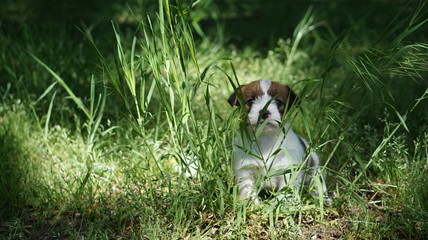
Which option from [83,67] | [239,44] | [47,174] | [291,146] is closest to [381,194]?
[291,146]

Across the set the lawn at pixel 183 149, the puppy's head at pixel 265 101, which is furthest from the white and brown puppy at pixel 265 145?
the lawn at pixel 183 149

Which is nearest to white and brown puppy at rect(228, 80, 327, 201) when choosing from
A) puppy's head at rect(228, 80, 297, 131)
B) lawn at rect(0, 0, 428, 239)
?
puppy's head at rect(228, 80, 297, 131)

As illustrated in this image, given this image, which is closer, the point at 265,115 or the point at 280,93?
the point at 265,115

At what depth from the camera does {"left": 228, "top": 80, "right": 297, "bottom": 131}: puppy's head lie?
10.8 ft

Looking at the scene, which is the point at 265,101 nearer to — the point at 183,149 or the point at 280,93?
the point at 280,93

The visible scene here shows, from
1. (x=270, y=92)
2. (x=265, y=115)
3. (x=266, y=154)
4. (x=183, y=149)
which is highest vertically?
(x=270, y=92)

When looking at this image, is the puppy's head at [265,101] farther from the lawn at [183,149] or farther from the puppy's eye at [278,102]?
the lawn at [183,149]

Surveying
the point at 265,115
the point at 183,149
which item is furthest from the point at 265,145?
the point at 183,149

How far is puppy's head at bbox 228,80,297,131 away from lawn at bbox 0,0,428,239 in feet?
0.51

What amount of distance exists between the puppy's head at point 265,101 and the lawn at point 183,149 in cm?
15

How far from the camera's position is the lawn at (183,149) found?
313cm

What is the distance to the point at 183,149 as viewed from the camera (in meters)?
3.42

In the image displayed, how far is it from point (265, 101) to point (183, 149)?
556mm

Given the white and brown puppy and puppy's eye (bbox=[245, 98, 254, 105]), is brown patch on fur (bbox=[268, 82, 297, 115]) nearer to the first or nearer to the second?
the white and brown puppy
